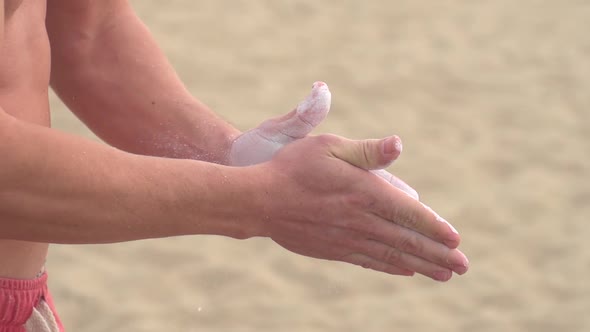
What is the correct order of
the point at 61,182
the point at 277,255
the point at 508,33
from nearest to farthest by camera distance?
the point at 61,182 → the point at 277,255 → the point at 508,33

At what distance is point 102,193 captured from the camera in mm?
1445

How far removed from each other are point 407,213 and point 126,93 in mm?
571

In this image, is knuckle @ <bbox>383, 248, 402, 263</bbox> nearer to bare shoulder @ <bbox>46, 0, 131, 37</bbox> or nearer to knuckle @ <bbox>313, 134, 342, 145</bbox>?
knuckle @ <bbox>313, 134, 342, 145</bbox>

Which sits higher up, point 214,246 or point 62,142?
point 214,246

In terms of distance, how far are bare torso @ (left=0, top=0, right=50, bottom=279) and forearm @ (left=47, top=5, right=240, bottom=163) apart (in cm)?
22

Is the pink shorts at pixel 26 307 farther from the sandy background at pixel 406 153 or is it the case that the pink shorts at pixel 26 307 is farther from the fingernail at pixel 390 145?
the sandy background at pixel 406 153

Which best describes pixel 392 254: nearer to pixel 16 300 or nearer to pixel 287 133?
pixel 287 133

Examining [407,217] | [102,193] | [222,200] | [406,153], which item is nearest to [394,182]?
[407,217]

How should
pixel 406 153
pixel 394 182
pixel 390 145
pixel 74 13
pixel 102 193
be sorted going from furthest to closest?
1. pixel 406 153
2. pixel 74 13
3. pixel 394 182
4. pixel 390 145
5. pixel 102 193

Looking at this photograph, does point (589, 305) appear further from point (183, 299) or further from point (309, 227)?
point (309, 227)

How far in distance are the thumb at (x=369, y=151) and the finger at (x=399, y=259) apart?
12 centimetres

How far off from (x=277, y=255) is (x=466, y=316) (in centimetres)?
59

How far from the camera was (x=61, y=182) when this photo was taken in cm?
141

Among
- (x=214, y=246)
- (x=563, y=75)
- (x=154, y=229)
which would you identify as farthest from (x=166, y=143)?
(x=563, y=75)
